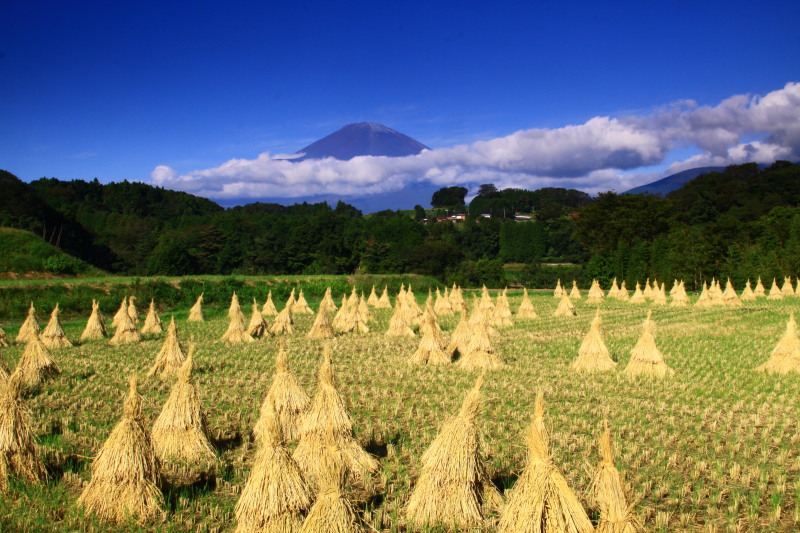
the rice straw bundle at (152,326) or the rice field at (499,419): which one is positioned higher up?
the rice straw bundle at (152,326)

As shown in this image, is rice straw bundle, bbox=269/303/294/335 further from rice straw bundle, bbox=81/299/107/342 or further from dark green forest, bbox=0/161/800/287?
dark green forest, bbox=0/161/800/287

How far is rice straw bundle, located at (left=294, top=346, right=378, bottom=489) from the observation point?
8219 mm

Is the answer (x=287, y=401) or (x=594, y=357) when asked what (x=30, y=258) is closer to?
(x=287, y=401)

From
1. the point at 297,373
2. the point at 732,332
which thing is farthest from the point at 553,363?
the point at 732,332

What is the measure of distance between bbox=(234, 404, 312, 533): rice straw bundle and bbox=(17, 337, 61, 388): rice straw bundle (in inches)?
412

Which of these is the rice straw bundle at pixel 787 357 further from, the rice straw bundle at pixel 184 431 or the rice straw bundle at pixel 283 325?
the rice straw bundle at pixel 283 325

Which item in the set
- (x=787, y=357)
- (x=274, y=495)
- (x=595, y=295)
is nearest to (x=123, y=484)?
(x=274, y=495)

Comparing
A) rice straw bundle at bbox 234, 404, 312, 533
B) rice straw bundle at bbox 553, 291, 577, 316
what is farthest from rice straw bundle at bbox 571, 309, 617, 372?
rice straw bundle at bbox 553, 291, 577, 316

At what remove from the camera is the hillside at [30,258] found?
37.8 metres

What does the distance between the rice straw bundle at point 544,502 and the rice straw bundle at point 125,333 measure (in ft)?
61.7

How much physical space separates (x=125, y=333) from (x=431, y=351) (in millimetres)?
11883

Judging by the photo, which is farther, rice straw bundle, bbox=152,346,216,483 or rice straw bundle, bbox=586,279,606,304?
rice straw bundle, bbox=586,279,606,304

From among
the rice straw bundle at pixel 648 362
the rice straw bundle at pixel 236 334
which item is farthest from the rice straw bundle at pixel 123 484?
the rice straw bundle at pixel 236 334

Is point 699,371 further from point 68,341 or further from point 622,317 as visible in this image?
point 68,341
